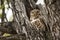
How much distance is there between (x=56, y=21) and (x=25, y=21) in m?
0.27

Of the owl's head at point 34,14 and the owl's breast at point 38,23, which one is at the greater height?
the owl's head at point 34,14

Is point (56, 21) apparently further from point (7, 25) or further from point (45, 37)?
point (7, 25)

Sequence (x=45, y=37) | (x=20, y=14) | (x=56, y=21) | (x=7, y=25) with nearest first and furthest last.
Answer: (x=56, y=21) < (x=45, y=37) < (x=20, y=14) < (x=7, y=25)

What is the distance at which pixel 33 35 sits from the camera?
3.50 ft

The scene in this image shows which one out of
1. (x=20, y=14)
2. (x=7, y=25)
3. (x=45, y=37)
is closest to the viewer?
(x=45, y=37)

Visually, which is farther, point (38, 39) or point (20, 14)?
point (20, 14)

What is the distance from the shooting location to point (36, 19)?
3.34ft

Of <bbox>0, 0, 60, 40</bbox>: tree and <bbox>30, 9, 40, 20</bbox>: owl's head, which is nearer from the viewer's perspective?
<bbox>0, 0, 60, 40</bbox>: tree

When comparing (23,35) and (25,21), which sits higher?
(25,21)

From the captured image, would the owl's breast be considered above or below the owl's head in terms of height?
below

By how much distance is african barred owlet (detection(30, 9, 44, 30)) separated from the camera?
1008mm

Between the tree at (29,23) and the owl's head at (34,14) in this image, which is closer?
the tree at (29,23)

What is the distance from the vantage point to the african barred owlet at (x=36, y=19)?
1.01m

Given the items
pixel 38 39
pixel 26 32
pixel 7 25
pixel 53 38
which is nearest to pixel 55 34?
pixel 53 38
